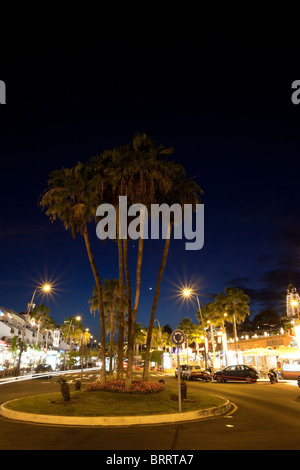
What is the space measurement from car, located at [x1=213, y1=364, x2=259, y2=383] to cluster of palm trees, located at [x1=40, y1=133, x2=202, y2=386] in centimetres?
1653

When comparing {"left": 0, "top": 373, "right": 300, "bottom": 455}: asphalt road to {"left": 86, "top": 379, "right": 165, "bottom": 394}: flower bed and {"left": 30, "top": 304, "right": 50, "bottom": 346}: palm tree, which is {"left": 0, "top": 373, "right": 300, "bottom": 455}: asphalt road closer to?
{"left": 86, "top": 379, "right": 165, "bottom": 394}: flower bed

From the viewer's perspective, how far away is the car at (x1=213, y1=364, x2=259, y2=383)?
101ft

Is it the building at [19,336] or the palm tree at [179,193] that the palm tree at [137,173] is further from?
the building at [19,336]

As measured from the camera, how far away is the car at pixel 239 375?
30.9 m

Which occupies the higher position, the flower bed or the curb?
the flower bed

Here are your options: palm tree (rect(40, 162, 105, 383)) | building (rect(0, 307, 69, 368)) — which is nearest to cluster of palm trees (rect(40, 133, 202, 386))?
palm tree (rect(40, 162, 105, 383))

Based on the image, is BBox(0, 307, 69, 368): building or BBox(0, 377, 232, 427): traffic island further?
BBox(0, 307, 69, 368): building

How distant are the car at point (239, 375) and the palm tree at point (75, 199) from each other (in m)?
18.0

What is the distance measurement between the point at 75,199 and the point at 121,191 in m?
3.24

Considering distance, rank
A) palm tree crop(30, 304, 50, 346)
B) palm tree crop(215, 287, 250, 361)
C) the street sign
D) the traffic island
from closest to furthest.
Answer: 1. the traffic island
2. the street sign
3. palm tree crop(215, 287, 250, 361)
4. palm tree crop(30, 304, 50, 346)

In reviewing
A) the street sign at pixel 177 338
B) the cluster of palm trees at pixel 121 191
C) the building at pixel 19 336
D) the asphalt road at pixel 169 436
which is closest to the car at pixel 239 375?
the cluster of palm trees at pixel 121 191
